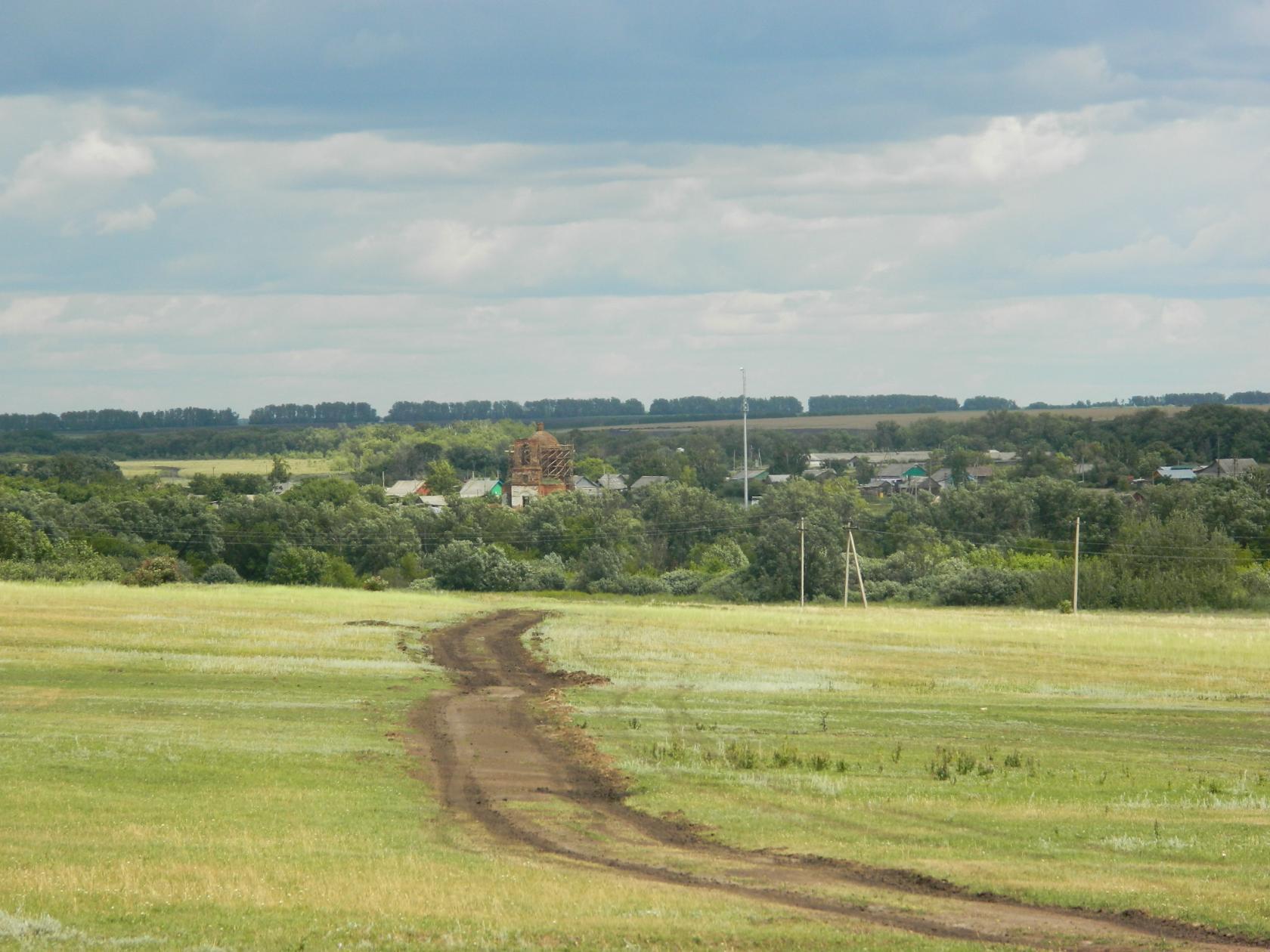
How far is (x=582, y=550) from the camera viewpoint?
13650 centimetres

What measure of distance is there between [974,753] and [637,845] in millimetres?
11010

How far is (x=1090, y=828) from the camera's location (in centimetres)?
2105

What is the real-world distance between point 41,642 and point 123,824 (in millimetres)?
27791

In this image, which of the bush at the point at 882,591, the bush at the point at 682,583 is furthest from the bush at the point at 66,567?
the bush at the point at 882,591

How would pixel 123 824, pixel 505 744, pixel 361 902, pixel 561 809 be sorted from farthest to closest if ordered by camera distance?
pixel 505 744 → pixel 561 809 → pixel 123 824 → pixel 361 902

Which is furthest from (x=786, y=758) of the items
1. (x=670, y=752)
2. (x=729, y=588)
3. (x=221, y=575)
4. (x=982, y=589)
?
(x=221, y=575)

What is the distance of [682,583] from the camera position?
12069 cm

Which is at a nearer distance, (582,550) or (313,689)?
(313,689)

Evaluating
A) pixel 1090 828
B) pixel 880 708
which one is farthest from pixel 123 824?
pixel 880 708

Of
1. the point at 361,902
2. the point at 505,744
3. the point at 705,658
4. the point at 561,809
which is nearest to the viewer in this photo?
the point at 361,902

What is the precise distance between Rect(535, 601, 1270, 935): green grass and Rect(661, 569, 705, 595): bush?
2296 inches

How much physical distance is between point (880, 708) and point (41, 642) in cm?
2617

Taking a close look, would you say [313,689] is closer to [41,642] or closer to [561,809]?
[41,642]

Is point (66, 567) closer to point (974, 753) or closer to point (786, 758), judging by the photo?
point (786, 758)
